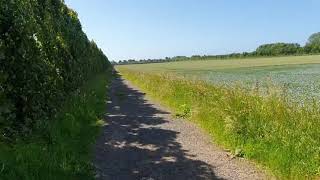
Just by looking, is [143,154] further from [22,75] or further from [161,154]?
[22,75]

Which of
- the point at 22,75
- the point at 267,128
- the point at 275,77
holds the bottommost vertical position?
the point at 275,77

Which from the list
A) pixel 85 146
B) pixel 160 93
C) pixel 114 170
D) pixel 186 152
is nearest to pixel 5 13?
pixel 85 146

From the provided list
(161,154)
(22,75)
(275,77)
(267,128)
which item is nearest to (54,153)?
(22,75)

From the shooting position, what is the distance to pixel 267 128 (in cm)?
1067

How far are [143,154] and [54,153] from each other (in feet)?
7.49

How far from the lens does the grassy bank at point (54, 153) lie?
24.8 ft

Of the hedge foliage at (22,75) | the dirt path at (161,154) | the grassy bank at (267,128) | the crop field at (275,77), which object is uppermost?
the hedge foliage at (22,75)

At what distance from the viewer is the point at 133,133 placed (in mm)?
13477

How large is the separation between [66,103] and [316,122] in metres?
9.05

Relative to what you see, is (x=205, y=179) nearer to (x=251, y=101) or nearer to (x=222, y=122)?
(x=222, y=122)

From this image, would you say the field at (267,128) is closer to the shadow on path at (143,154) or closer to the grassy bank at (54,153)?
the shadow on path at (143,154)

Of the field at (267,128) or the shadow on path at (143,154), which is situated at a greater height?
the field at (267,128)

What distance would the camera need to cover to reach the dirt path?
8891 millimetres

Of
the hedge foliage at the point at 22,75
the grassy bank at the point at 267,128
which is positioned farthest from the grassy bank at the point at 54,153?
the grassy bank at the point at 267,128
